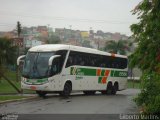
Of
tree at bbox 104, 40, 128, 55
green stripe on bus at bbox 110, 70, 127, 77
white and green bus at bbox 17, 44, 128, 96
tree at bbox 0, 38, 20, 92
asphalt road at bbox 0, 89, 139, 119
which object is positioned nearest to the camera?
asphalt road at bbox 0, 89, 139, 119

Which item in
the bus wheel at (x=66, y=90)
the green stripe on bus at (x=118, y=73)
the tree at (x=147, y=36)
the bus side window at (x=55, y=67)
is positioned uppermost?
the tree at (x=147, y=36)

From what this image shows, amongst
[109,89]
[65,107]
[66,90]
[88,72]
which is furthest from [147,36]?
[109,89]

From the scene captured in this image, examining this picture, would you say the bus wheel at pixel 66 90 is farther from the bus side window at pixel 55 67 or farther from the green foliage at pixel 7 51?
the green foliage at pixel 7 51

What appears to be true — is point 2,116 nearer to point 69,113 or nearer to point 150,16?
point 69,113

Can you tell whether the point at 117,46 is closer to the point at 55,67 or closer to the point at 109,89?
the point at 109,89

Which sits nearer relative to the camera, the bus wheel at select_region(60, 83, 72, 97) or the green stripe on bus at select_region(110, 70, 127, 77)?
the bus wheel at select_region(60, 83, 72, 97)

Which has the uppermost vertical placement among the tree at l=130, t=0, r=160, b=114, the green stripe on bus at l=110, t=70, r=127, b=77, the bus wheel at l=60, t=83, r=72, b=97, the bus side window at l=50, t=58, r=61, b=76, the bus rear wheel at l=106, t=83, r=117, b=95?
the tree at l=130, t=0, r=160, b=114

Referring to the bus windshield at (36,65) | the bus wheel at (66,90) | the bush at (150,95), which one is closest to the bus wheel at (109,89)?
the bus wheel at (66,90)

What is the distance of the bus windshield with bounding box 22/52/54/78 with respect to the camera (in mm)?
25031

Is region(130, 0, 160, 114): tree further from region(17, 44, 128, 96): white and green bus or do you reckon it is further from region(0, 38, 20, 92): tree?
region(0, 38, 20, 92): tree

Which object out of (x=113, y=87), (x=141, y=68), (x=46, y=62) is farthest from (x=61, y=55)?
(x=113, y=87)

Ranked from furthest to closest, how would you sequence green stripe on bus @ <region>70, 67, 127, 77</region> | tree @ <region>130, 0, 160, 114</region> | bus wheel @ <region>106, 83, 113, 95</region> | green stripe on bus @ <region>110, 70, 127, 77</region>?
green stripe on bus @ <region>110, 70, 127, 77</region>, bus wheel @ <region>106, 83, 113, 95</region>, green stripe on bus @ <region>70, 67, 127, 77</region>, tree @ <region>130, 0, 160, 114</region>

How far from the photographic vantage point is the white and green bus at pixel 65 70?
25031 mm

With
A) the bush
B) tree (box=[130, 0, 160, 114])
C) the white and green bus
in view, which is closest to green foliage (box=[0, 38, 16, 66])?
the white and green bus
